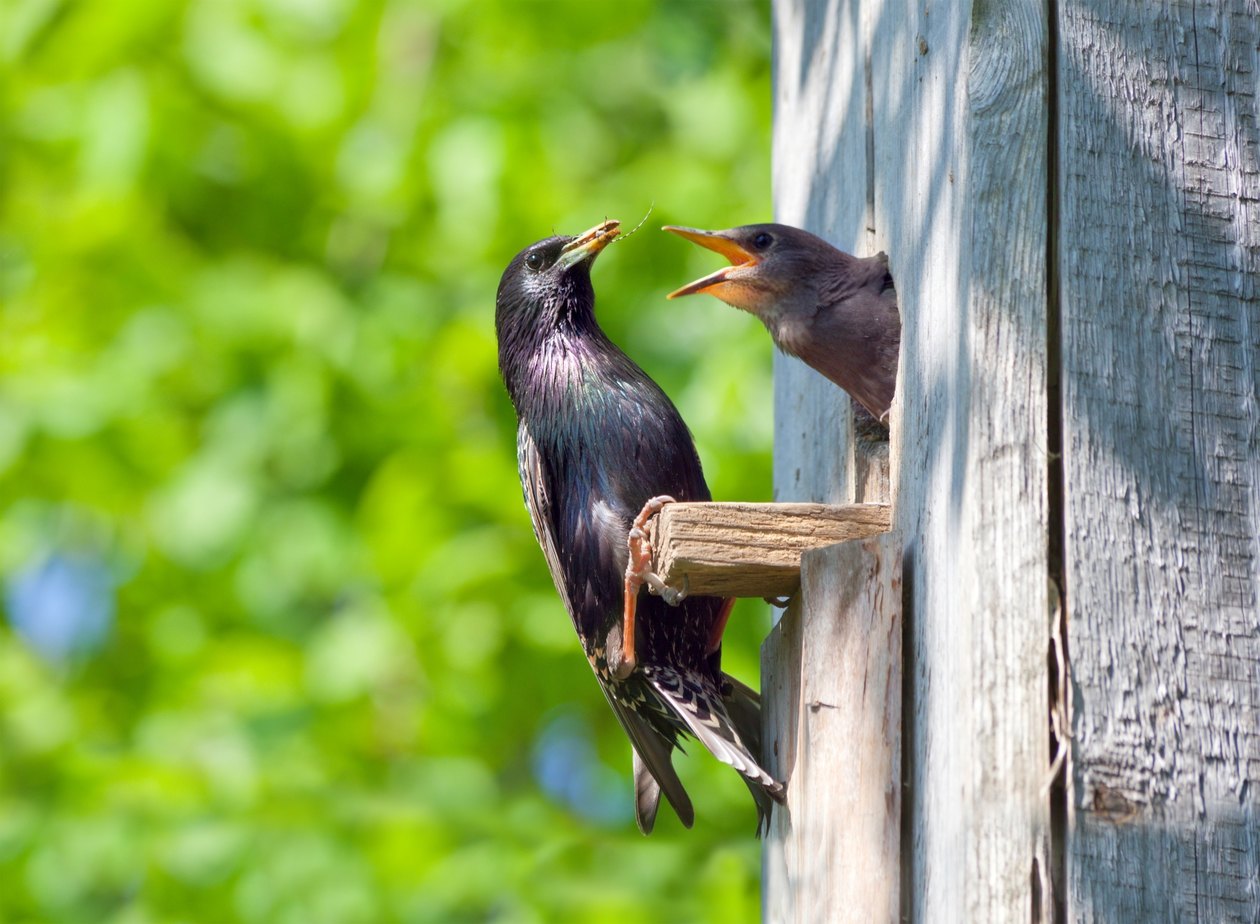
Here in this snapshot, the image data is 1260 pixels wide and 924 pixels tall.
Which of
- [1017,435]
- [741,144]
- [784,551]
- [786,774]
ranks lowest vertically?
[786,774]

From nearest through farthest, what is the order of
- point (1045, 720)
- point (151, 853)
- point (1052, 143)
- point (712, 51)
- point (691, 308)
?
point (1045, 720) < point (1052, 143) < point (151, 853) < point (691, 308) < point (712, 51)

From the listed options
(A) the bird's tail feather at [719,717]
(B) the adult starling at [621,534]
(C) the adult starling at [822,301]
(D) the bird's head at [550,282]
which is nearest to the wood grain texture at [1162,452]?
(C) the adult starling at [822,301]

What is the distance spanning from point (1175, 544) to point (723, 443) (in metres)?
2.37

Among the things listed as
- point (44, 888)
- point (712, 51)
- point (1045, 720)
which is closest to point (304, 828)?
point (44, 888)

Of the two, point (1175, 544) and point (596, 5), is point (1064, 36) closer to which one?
point (1175, 544)

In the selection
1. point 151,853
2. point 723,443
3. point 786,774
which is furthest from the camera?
point 723,443

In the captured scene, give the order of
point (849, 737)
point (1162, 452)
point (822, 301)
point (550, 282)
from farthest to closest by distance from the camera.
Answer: point (550, 282) < point (822, 301) < point (849, 737) < point (1162, 452)

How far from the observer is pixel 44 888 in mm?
3906

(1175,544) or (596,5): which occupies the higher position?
(596,5)

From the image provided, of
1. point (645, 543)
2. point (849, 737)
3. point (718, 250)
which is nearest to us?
point (849, 737)

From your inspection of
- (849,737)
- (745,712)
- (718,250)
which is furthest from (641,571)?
(718,250)

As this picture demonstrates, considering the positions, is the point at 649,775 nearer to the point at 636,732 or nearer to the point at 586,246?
the point at 636,732

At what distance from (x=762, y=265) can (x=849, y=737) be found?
1.11 metres

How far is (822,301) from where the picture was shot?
105 inches
